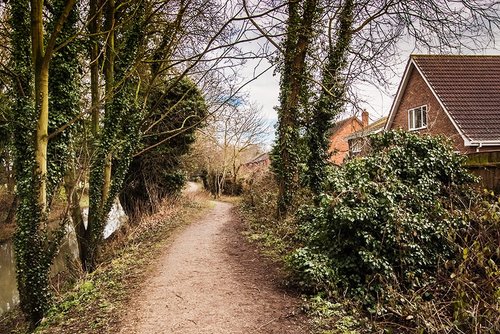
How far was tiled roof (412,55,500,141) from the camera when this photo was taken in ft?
47.7

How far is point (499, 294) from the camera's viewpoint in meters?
4.20

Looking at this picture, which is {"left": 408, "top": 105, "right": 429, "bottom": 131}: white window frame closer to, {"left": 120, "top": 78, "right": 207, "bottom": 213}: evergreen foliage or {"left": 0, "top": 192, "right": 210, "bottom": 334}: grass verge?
{"left": 120, "top": 78, "right": 207, "bottom": 213}: evergreen foliage

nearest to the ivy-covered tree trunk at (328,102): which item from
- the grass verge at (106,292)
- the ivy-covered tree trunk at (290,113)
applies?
the ivy-covered tree trunk at (290,113)

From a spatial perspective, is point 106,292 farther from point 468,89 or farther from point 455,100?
point 468,89

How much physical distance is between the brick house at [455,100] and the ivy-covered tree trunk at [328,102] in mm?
4973

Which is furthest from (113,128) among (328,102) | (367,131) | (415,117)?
(367,131)

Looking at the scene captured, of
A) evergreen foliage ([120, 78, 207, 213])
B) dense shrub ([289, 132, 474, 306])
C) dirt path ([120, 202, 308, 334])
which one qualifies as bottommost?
dirt path ([120, 202, 308, 334])

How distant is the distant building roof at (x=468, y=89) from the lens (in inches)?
569

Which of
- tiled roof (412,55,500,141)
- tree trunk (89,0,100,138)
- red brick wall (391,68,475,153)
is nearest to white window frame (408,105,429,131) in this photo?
red brick wall (391,68,475,153)

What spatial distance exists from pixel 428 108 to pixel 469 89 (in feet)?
6.69

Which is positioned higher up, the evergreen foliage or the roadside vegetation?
the evergreen foliage

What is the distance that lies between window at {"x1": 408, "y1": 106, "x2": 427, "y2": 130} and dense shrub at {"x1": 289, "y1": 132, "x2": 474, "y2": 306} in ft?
39.4

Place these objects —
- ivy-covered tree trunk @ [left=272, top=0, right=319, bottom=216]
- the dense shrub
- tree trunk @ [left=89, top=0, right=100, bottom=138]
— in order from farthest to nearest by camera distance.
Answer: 1. ivy-covered tree trunk @ [left=272, top=0, right=319, bottom=216]
2. tree trunk @ [left=89, top=0, right=100, bottom=138]
3. the dense shrub

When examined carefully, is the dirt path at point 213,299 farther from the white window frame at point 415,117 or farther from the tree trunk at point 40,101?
the white window frame at point 415,117
